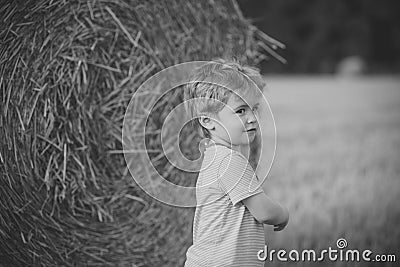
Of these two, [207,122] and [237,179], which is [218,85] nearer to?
[207,122]

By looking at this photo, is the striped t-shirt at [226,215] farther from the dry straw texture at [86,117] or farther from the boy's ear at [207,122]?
the dry straw texture at [86,117]

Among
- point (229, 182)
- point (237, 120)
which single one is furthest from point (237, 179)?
point (237, 120)

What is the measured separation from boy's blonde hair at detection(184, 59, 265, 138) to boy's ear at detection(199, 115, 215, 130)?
0.01 metres

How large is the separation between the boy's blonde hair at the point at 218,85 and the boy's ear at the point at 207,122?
0.5 inches

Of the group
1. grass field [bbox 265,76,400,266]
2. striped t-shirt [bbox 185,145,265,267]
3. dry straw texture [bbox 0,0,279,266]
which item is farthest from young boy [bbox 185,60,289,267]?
grass field [bbox 265,76,400,266]

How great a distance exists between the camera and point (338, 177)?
359cm

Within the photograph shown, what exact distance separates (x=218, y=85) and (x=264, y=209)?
0.34m

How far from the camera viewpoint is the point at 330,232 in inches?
110

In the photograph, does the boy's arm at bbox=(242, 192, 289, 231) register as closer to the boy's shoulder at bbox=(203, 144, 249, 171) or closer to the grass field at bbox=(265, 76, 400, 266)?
the boy's shoulder at bbox=(203, 144, 249, 171)

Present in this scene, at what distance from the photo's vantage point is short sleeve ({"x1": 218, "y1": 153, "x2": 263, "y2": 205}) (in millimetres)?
1742

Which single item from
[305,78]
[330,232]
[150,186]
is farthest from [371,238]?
[305,78]

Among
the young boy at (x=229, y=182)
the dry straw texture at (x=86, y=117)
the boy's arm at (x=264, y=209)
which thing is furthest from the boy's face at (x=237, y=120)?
the dry straw texture at (x=86, y=117)

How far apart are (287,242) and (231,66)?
109 cm

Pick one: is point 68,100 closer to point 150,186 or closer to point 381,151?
point 150,186
